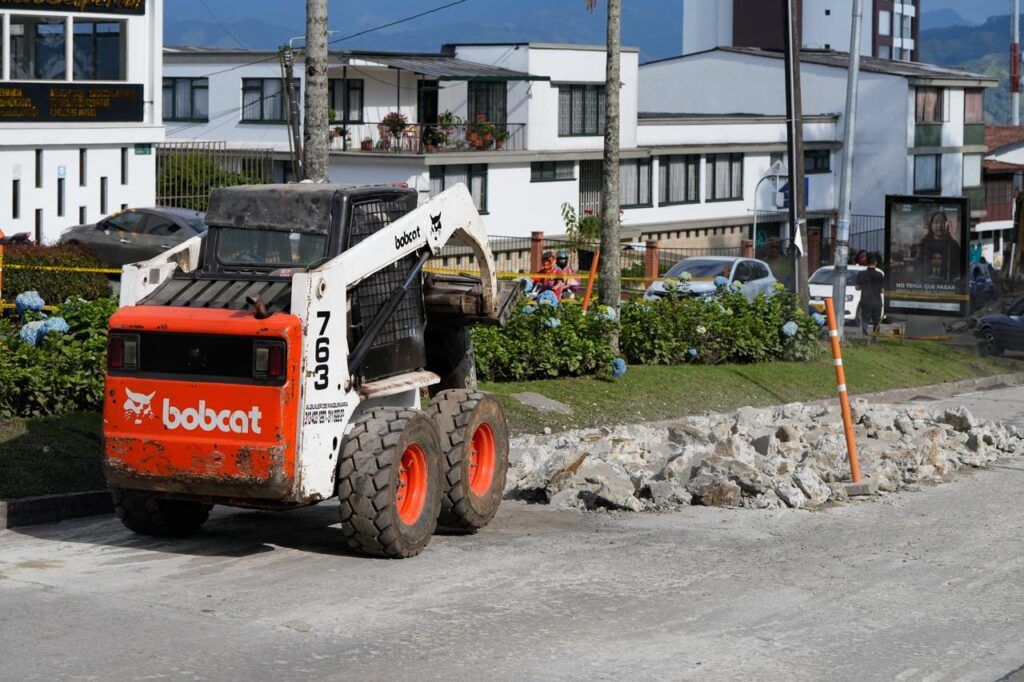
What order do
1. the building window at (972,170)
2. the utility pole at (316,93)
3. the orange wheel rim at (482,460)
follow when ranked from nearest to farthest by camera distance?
the orange wheel rim at (482,460) → the utility pole at (316,93) → the building window at (972,170)

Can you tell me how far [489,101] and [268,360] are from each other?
43.5m

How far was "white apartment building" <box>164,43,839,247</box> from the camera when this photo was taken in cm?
4956

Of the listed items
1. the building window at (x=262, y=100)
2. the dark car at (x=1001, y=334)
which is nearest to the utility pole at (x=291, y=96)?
the building window at (x=262, y=100)

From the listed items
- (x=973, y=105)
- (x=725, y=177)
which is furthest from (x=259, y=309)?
(x=973, y=105)

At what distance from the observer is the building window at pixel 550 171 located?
5181 centimetres

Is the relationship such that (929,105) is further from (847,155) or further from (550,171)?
(847,155)

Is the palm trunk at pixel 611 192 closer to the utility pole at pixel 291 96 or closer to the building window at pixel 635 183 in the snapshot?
the utility pole at pixel 291 96

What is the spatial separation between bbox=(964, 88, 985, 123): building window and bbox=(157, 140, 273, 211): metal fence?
35581 millimetres

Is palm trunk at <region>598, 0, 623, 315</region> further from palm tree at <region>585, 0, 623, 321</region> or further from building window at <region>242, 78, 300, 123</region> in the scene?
building window at <region>242, 78, 300, 123</region>

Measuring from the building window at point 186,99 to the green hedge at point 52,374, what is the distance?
4328 centimetres

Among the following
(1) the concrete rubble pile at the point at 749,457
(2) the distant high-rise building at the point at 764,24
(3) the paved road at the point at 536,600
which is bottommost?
(3) the paved road at the point at 536,600

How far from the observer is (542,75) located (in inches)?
2064

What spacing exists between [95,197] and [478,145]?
15.1m

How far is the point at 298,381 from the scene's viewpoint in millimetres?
9758
